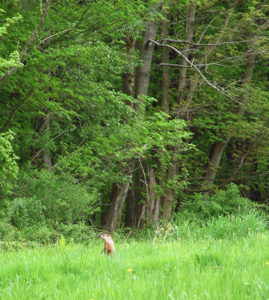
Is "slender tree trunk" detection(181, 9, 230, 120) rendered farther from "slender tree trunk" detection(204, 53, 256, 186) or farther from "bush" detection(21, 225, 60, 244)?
"bush" detection(21, 225, 60, 244)

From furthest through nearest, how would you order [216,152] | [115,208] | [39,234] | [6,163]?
[216,152] < [115,208] < [39,234] < [6,163]

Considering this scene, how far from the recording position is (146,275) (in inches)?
153

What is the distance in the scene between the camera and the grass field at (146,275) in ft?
10.8

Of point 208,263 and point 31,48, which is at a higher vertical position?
point 31,48

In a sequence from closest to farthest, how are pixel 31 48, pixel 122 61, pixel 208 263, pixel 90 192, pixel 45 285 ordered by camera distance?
pixel 45 285
pixel 208 263
pixel 31 48
pixel 122 61
pixel 90 192

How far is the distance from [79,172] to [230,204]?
5.19 m

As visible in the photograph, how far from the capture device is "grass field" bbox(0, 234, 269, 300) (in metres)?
3.28

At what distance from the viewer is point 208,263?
14.3 feet

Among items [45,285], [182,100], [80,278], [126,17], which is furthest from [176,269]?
[182,100]

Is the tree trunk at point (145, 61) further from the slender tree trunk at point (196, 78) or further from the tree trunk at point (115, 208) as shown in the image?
the tree trunk at point (115, 208)

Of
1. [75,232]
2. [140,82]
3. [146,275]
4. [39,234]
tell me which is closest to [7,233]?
[39,234]

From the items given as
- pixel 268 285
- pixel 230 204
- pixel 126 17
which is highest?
pixel 126 17

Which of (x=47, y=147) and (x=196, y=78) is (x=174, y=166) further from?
(x=47, y=147)

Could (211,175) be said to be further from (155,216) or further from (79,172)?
(79,172)
